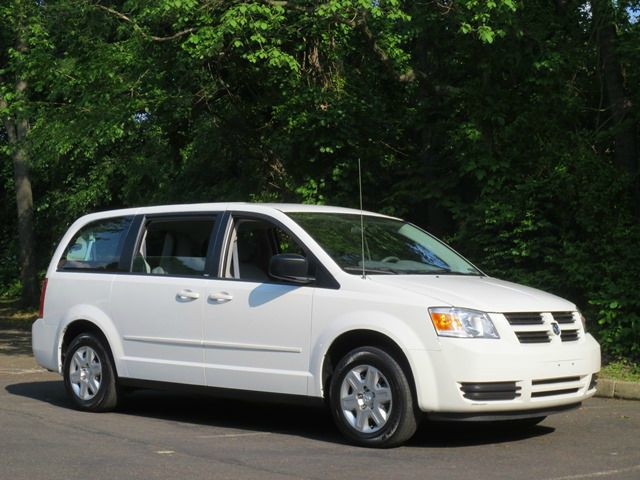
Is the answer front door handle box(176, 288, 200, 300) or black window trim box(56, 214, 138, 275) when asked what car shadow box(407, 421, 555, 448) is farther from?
black window trim box(56, 214, 138, 275)

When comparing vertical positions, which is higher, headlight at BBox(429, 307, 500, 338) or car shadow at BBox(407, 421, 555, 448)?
headlight at BBox(429, 307, 500, 338)

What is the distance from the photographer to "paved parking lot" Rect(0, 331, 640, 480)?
7.08m

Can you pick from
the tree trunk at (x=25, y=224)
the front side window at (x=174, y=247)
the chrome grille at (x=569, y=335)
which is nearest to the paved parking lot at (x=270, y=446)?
the chrome grille at (x=569, y=335)

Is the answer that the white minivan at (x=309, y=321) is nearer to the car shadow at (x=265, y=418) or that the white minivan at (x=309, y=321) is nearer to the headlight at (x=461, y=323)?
the headlight at (x=461, y=323)

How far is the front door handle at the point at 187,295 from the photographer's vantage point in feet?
29.9

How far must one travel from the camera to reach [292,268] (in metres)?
8.42

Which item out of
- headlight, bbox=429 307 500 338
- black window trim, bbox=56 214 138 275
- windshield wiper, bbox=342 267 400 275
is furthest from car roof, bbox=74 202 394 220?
headlight, bbox=429 307 500 338

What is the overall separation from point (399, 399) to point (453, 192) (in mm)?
8332

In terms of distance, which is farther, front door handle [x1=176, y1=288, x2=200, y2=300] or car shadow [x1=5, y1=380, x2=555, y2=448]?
front door handle [x1=176, y1=288, x2=200, y2=300]

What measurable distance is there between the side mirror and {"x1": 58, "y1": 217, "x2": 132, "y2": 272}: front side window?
2062mm

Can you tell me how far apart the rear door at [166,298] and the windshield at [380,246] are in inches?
37.8

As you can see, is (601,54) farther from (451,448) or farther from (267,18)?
(451,448)

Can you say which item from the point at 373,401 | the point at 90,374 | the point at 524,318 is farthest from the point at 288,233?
the point at 90,374

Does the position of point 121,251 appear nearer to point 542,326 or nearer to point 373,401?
point 373,401
